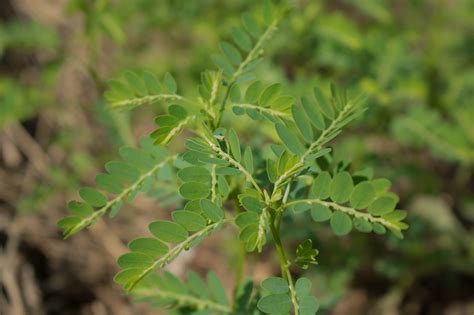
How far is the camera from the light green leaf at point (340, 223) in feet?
4.49

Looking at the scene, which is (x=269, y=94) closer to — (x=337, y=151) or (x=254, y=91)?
(x=254, y=91)

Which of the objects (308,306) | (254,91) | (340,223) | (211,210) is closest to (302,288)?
(308,306)

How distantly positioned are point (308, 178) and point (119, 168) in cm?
50

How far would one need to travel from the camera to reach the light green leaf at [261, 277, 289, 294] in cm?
133

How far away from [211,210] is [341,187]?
1.01ft

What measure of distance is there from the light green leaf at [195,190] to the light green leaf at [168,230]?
0.07m

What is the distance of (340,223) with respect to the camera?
138cm

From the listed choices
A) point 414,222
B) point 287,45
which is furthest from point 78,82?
point 414,222

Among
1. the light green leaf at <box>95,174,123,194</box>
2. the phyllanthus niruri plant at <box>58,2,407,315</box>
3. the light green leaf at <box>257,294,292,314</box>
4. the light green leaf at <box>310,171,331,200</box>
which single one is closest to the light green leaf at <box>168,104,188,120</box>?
the phyllanthus niruri plant at <box>58,2,407,315</box>

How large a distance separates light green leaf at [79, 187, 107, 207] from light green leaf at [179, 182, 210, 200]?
0.85 ft

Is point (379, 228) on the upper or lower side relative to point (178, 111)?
lower

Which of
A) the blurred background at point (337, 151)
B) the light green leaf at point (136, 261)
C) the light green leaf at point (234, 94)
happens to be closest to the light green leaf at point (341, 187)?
the light green leaf at point (234, 94)

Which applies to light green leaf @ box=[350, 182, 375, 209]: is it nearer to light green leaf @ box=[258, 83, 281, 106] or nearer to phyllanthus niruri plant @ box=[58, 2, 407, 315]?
phyllanthus niruri plant @ box=[58, 2, 407, 315]

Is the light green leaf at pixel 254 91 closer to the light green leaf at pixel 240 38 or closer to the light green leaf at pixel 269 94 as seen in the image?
the light green leaf at pixel 269 94
